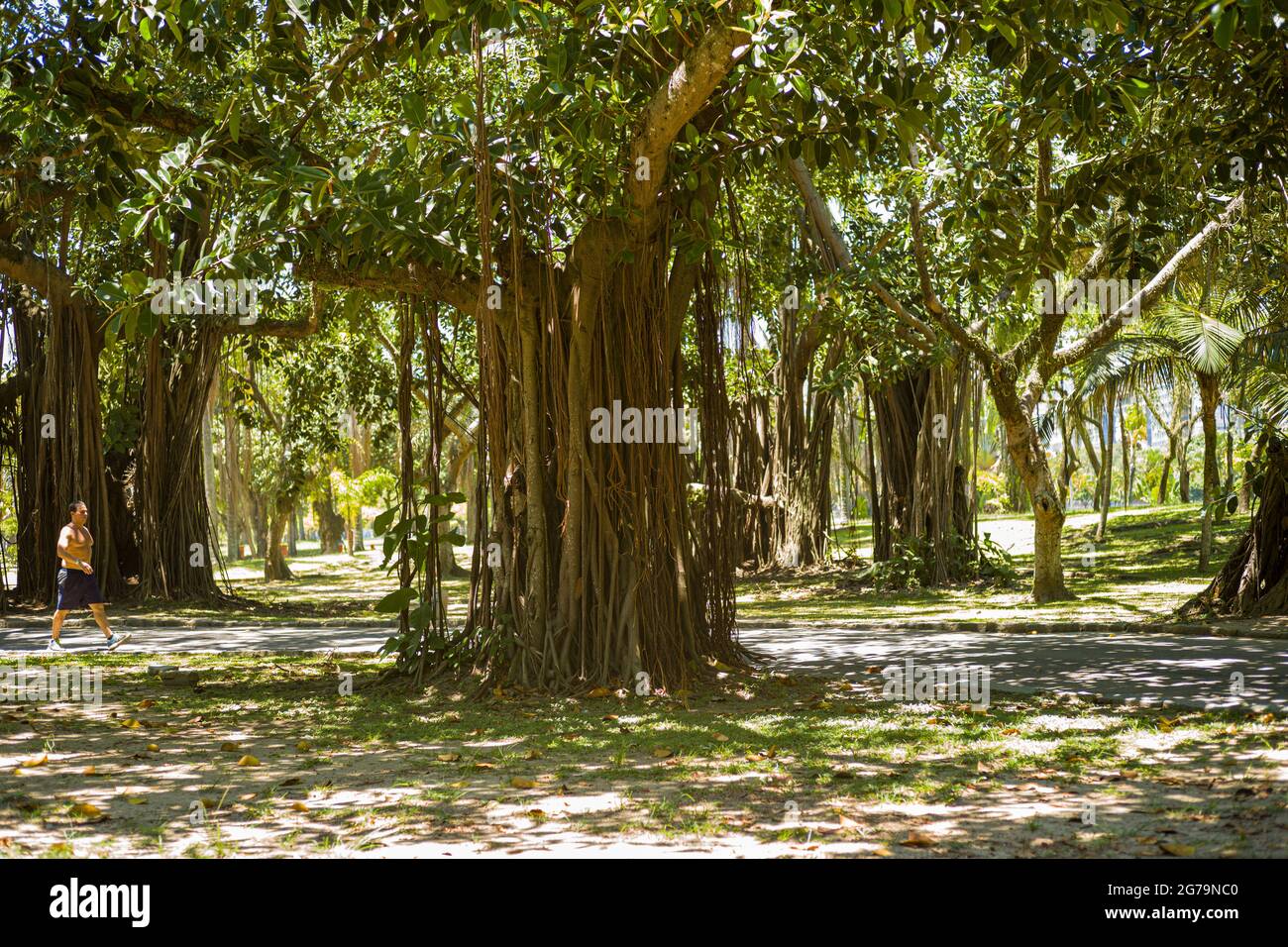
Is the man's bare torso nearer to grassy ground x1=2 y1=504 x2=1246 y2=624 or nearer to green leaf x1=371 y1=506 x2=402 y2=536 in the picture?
grassy ground x1=2 y1=504 x2=1246 y2=624

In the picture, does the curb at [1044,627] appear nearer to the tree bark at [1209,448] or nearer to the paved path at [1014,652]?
the paved path at [1014,652]

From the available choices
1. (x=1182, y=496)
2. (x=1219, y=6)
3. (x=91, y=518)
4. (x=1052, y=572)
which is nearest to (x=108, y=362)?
(x=91, y=518)

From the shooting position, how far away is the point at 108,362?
1839cm

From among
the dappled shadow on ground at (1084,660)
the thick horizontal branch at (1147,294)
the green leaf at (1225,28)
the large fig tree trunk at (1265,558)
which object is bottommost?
the dappled shadow on ground at (1084,660)

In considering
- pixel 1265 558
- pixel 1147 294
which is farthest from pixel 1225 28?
pixel 1147 294

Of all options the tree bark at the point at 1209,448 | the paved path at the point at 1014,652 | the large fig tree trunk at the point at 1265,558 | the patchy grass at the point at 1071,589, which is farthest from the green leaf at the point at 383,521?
the tree bark at the point at 1209,448

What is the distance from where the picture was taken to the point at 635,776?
206 inches

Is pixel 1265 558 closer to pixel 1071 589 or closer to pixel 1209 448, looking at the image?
pixel 1071 589

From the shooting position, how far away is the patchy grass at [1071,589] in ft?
40.1

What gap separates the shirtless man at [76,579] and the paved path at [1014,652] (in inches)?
8.9

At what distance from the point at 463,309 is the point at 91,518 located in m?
8.92

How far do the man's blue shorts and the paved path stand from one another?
404 mm

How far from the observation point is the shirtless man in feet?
34.6

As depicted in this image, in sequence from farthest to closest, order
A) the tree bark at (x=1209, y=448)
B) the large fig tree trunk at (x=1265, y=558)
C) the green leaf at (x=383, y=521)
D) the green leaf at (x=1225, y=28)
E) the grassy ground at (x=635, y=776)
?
the tree bark at (x=1209, y=448) < the large fig tree trunk at (x=1265, y=558) < the green leaf at (x=383, y=521) < the green leaf at (x=1225, y=28) < the grassy ground at (x=635, y=776)
